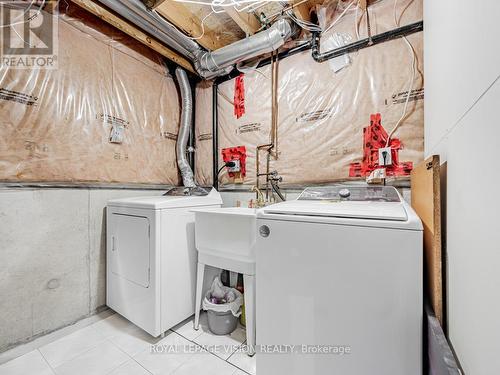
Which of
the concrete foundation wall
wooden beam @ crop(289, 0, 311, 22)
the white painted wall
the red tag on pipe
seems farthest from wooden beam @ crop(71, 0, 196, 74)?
the white painted wall

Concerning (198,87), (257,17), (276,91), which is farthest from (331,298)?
(198,87)

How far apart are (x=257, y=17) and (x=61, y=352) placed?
9.86 feet

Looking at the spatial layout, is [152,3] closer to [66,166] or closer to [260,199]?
[66,166]

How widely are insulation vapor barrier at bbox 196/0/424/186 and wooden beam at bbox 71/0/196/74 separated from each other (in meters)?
0.74

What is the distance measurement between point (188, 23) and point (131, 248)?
6.70 feet

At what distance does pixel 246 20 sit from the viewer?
1.93 m

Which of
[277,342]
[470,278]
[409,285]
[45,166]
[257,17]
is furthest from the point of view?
[257,17]

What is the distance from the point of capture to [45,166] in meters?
1.60

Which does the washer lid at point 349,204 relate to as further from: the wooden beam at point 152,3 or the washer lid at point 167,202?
the wooden beam at point 152,3

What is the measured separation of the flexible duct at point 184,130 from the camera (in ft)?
8.21

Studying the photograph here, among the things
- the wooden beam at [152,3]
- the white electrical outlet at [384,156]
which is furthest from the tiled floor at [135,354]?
the wooden beam at [152,3]

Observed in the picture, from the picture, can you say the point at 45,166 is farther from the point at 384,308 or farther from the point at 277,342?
the point at 384,308

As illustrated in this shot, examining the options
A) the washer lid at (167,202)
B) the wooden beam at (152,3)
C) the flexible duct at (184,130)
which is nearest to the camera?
the washer lid at (167,202)

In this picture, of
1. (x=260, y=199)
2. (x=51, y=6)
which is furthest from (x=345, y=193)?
(x=51, y=6)
